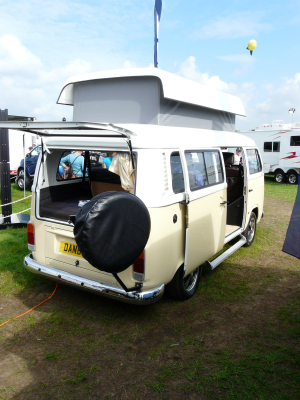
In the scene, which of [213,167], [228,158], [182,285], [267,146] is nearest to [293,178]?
[267,146]

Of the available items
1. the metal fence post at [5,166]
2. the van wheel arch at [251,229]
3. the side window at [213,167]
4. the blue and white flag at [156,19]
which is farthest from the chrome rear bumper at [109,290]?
the blue and white flag at [156,19]

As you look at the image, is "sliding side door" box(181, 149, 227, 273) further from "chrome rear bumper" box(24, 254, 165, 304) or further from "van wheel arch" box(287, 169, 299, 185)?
"van wheel arch" box(287, 169, 299, 185)

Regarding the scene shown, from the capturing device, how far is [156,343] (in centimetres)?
341

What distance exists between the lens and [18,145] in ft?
53.2

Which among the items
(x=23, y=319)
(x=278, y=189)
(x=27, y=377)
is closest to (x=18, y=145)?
(x=278, y=189)

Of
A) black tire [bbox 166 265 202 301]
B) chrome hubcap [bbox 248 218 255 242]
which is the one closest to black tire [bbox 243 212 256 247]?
chrome hubcap [bbox 248 218 255 242]

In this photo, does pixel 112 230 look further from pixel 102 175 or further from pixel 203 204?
pixel 102 175

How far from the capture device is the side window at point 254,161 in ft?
20.1

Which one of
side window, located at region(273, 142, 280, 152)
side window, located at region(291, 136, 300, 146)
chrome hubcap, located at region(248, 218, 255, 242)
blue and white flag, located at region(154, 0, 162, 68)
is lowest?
chrome hubcap, located at region(248, 218, 255, 242)

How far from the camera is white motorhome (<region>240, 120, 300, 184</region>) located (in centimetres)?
1710

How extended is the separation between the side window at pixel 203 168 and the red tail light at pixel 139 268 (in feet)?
3.63

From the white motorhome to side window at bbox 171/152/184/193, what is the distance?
1399 cm

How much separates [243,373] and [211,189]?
2209 mm

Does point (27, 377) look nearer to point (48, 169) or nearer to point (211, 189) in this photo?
point (48, 169)
